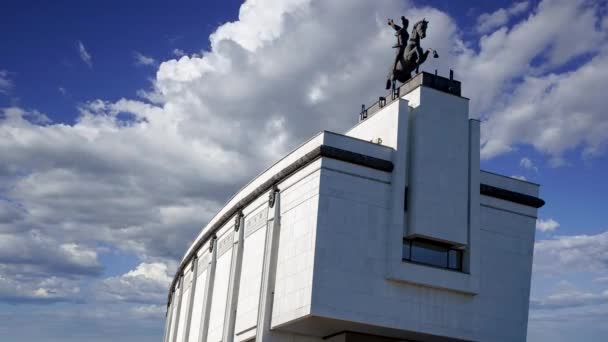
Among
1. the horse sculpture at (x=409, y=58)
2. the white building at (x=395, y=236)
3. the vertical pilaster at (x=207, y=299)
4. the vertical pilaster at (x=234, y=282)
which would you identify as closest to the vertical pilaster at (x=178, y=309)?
the vertical pilaster at (x=207, y=299)

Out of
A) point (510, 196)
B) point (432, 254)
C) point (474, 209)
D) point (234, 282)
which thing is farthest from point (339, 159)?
point (234, 282)

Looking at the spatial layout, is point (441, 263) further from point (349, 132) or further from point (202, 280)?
point (202, 280)

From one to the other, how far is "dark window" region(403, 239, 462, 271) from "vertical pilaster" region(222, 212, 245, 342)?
1480cm

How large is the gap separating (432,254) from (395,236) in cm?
344

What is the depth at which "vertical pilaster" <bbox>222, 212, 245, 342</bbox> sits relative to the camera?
183ft

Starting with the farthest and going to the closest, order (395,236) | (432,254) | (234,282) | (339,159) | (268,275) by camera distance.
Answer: (234,282), (268,275), (432,254), (339,159), (395,236)

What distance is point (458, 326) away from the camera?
157ft

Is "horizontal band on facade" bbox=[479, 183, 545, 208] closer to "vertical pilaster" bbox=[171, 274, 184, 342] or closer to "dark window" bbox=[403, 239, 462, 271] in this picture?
"dark window" bbox=[403, 239, 462, 271]

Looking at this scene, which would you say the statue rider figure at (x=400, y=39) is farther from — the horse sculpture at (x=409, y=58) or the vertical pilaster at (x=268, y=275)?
the vertical pilaster at (x=268, y=275)

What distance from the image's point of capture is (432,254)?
48500 millimetres

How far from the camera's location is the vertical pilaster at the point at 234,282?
5569cm

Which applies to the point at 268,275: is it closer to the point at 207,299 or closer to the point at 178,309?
the point at 207,299

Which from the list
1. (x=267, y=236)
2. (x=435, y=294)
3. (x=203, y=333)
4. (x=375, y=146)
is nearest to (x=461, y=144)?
(x=375, y=146)

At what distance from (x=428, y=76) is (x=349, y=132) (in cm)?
771
